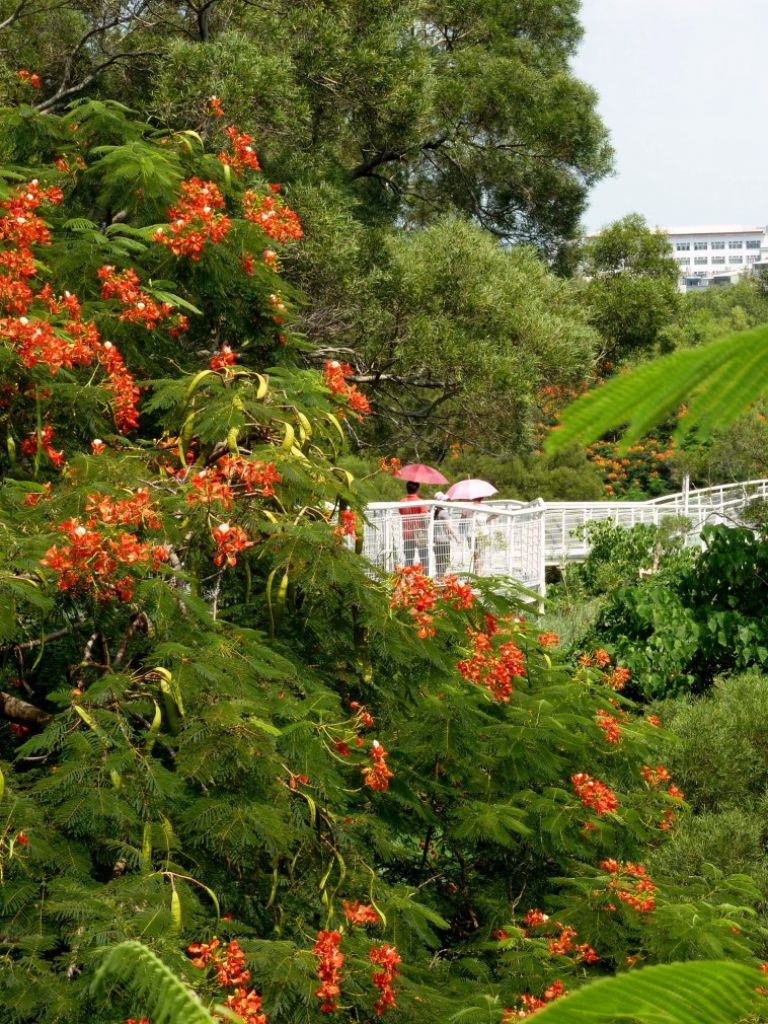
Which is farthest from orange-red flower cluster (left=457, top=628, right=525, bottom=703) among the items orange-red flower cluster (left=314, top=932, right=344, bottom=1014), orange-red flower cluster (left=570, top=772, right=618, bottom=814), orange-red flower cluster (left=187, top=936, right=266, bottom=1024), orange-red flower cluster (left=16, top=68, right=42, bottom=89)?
orange-red flower cluster (left=16, top=68, right=42, bottom=89)

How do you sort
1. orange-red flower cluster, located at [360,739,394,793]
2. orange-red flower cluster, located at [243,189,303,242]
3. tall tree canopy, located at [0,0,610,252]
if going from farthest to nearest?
1. tall tree canopy, located at [0,0,610,252]
2. orange-red flower cluster, located at [243,189,303,242]
3. orange-red flower cluster, located at [360,739,394,793]

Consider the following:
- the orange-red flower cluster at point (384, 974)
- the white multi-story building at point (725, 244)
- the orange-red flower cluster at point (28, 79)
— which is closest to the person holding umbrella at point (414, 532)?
the orange-red flower cluster at point (28, 79)

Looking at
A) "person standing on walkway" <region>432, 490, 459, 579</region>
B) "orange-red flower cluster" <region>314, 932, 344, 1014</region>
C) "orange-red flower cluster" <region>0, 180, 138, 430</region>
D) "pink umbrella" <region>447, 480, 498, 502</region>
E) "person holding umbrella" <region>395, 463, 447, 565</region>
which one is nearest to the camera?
"orange-red flower cluster" <region>314, 932, 344, 1014</region>

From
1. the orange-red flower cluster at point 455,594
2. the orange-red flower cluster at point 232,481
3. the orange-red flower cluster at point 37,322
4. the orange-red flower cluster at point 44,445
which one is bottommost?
the orange-red flower cluster at point 455,594

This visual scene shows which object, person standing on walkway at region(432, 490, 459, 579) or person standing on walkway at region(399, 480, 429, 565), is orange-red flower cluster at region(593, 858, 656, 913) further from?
person standing on walkway at region(432, 490, 459, 579)

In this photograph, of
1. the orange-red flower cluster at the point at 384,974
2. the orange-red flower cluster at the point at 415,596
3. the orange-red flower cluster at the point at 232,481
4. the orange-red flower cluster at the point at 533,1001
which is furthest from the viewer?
the orange-red flower cluster at the point at 415,596

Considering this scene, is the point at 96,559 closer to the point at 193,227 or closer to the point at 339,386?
the point at 339,386

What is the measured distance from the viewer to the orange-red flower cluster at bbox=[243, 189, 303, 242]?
5891mm

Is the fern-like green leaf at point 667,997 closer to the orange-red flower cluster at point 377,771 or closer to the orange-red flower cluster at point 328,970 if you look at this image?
the orange-red flower cluster at point 328,970

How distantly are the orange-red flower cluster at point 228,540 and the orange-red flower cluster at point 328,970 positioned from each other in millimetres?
1120

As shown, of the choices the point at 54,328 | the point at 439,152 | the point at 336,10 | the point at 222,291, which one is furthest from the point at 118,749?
the point at 439,152

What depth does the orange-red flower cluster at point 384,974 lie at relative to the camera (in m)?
3.18

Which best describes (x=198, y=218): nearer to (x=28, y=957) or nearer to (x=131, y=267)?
(x=131, y=267)

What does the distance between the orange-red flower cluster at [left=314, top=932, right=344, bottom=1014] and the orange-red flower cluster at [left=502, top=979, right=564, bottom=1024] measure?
471 millimetres
